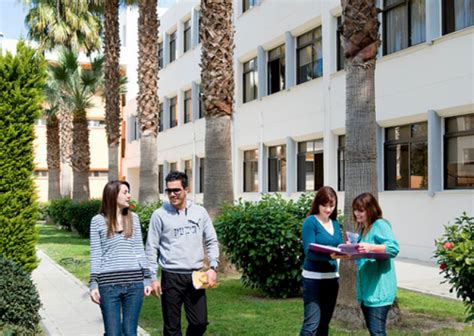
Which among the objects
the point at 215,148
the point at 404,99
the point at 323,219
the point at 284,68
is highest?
the point at 284,68

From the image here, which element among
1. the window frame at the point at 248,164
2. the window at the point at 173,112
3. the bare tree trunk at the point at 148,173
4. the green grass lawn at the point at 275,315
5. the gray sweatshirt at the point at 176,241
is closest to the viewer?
the gray sweatshirt at the point at 176,241

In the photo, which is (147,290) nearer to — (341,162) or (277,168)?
(341,162)

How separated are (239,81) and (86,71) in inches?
316

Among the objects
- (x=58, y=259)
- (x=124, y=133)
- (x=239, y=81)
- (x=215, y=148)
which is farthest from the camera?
(x=124, y=133)

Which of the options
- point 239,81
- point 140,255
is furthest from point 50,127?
point 140,255

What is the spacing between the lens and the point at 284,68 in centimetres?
2580

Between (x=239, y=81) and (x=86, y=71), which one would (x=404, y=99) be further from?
(x=86, y=71)

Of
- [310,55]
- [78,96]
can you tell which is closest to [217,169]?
[310,55]

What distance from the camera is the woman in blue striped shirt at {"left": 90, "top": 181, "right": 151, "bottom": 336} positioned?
6160mm

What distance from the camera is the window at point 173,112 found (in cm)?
3978

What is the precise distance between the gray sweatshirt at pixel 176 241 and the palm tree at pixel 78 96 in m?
25.1

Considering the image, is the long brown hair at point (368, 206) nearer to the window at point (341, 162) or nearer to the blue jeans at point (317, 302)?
the blue jeans at point (317, 302)

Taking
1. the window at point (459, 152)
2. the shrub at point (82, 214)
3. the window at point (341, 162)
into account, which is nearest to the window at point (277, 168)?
the window at point (341, 162)

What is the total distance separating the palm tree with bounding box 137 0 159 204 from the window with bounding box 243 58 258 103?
7499 mm
